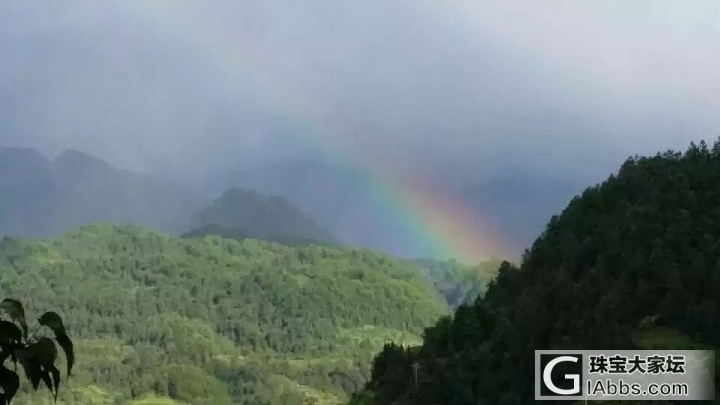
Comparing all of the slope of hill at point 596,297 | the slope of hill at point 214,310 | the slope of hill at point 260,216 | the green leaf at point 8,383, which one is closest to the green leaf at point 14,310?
the green leaf at point 8,383

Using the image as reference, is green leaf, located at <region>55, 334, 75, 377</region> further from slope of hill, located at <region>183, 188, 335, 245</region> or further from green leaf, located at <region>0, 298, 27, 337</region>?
slope of hill, located at <region>183, 188, 335, 245</region>

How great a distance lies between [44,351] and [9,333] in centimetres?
11

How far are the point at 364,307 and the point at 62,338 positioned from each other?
9255cm

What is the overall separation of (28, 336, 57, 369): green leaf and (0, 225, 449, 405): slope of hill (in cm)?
5835

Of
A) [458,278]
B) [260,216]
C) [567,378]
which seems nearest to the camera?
[567,378]

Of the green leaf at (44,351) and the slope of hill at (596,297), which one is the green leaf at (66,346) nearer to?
the green leaf at (44,351)

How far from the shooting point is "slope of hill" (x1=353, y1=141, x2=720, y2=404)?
19953 mm

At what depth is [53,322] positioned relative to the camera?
6.00 ft

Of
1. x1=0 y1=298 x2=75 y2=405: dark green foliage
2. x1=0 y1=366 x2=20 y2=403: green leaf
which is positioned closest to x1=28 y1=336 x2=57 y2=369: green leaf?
x1=0 y1=298 x2=75 y2=405: dark green foliage

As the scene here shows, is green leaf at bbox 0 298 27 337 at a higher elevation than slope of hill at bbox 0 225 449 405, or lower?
lower

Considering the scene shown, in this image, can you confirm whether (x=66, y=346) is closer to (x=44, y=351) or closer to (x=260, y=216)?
(x=44, y=351)

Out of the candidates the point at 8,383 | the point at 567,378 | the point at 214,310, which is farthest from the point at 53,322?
the point at 214,310

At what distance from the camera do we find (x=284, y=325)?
8762 cm

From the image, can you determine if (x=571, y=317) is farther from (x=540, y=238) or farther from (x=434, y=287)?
(x=434, y=287)
